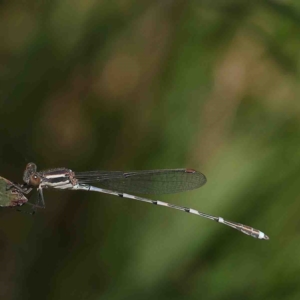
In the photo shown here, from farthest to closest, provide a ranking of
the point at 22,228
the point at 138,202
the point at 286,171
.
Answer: the point at 138,202
the point at 22,228
the point at 286,171

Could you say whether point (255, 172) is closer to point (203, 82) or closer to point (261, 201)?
point (261, 201)

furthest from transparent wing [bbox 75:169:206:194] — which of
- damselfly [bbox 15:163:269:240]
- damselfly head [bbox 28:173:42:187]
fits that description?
damselfly head [bbox 28:173:42:187]

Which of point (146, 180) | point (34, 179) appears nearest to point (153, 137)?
point (146, 180)

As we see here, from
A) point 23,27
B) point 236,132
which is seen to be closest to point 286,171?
point 236,132

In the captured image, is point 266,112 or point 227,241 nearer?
point 227,241

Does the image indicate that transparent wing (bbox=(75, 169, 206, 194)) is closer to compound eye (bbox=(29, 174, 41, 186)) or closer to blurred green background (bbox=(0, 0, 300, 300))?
blurred green background (bbox=(0, 0, 300, 300))

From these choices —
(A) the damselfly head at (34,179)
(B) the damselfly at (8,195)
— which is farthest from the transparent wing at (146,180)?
(B) the damselfly at (8,195)
